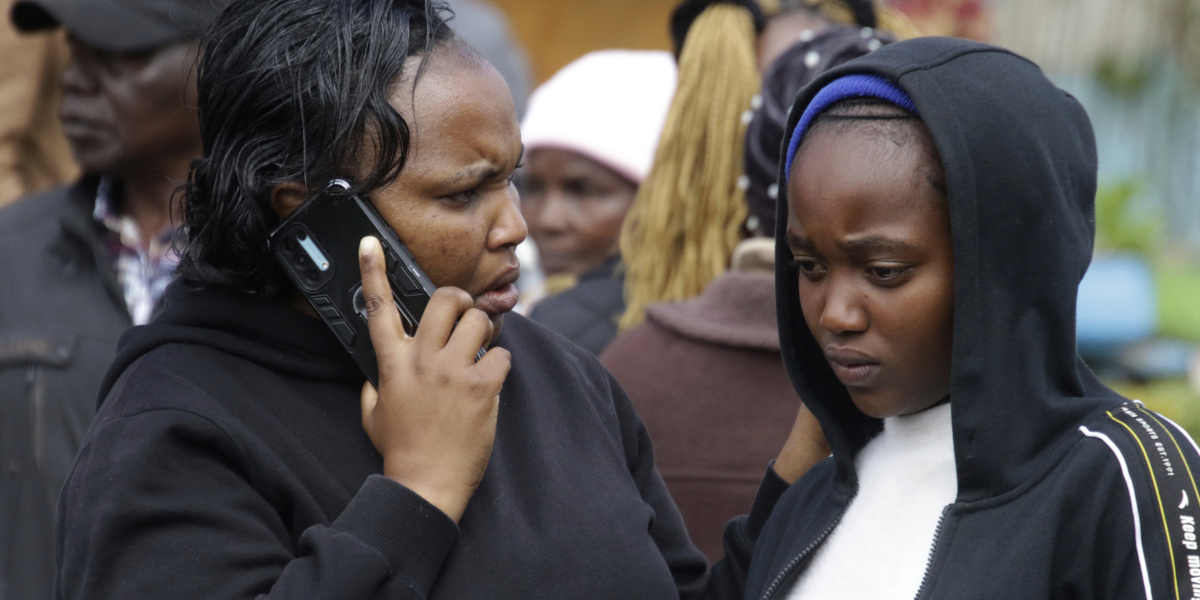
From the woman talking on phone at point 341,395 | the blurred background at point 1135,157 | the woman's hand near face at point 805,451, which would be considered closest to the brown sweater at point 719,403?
the woman's hand near face at point 805,451

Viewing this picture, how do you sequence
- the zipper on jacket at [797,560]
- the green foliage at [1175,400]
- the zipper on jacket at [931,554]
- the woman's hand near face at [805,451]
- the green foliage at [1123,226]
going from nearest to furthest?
the zipper on jacket at [931,554] < the zipper on jacket at [797,560] < the woman's hand near face at [805,451] < the green foliage at [1175,400] < the green foliage at [1123,226]

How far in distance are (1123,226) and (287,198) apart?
12.3ft

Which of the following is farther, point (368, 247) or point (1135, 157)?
point (1135, 157)

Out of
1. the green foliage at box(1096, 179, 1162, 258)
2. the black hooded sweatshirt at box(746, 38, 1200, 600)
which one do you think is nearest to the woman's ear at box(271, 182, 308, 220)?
the black hooded sweatshirt at box(746, 38, 1200, 600)

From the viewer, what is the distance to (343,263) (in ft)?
5.27

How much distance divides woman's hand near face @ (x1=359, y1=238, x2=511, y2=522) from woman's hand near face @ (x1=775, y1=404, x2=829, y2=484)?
623 millimetres

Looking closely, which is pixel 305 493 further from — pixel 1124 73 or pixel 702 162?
pixel 1124 73

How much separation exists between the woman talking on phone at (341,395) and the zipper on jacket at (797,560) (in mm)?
159

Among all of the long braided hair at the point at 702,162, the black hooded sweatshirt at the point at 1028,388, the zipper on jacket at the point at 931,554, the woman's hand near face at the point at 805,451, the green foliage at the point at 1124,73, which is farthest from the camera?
the green foliage at the point at 1124,73

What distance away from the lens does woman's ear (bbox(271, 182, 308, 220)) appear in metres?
1.62

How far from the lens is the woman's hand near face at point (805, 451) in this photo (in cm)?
194

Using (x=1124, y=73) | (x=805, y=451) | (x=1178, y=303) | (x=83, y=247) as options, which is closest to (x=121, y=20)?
(x=83, y=247)

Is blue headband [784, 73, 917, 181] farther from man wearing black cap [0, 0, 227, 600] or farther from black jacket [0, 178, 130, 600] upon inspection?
black jacket [0, 178, 130, 600]

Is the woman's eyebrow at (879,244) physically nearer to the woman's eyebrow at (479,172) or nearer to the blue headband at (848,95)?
the blue headband at (848,95)
